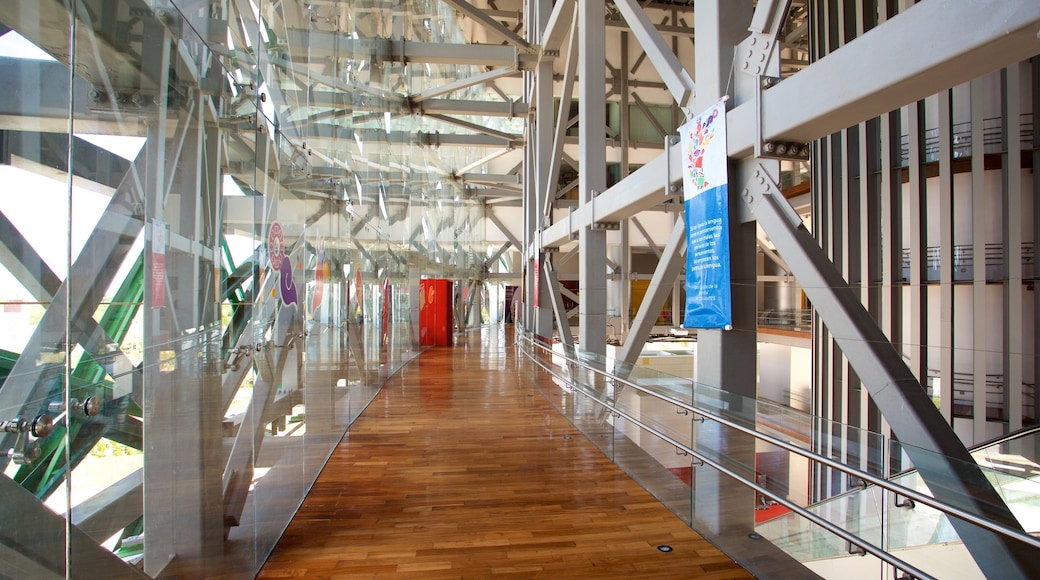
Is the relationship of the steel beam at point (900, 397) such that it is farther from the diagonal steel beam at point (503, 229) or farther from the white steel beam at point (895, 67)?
the diagonal steel beam at point (503, 229)

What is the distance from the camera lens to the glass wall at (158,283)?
1325mm

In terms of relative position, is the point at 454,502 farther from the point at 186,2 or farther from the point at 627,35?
the point at 627,35

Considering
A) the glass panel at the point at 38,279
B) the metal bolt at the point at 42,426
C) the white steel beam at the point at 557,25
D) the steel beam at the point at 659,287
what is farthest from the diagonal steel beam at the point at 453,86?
the metal bolt at the point at 42,426

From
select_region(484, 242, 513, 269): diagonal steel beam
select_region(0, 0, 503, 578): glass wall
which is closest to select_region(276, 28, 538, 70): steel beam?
select_region(0, 0, 503, 578): glass wall

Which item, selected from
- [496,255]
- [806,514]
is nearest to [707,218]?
[806,514]

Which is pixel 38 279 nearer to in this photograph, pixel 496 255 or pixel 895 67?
pixel 895 67

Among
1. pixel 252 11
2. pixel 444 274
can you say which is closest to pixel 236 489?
pixel 252 11

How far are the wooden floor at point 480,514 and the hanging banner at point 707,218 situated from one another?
1.43 meters

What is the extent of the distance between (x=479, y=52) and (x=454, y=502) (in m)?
9.34

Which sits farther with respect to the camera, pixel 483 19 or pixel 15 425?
pixel 483 19

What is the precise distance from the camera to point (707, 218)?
144 inches

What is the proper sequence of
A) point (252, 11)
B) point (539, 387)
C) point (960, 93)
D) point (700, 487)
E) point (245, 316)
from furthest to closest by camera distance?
1. point (539, 387)
2. point (960, 93)
3. point (700, 487)
4. point (252, 11)
5. point (245, 316)

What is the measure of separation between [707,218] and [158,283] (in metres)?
2.99

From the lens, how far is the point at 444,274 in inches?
787
